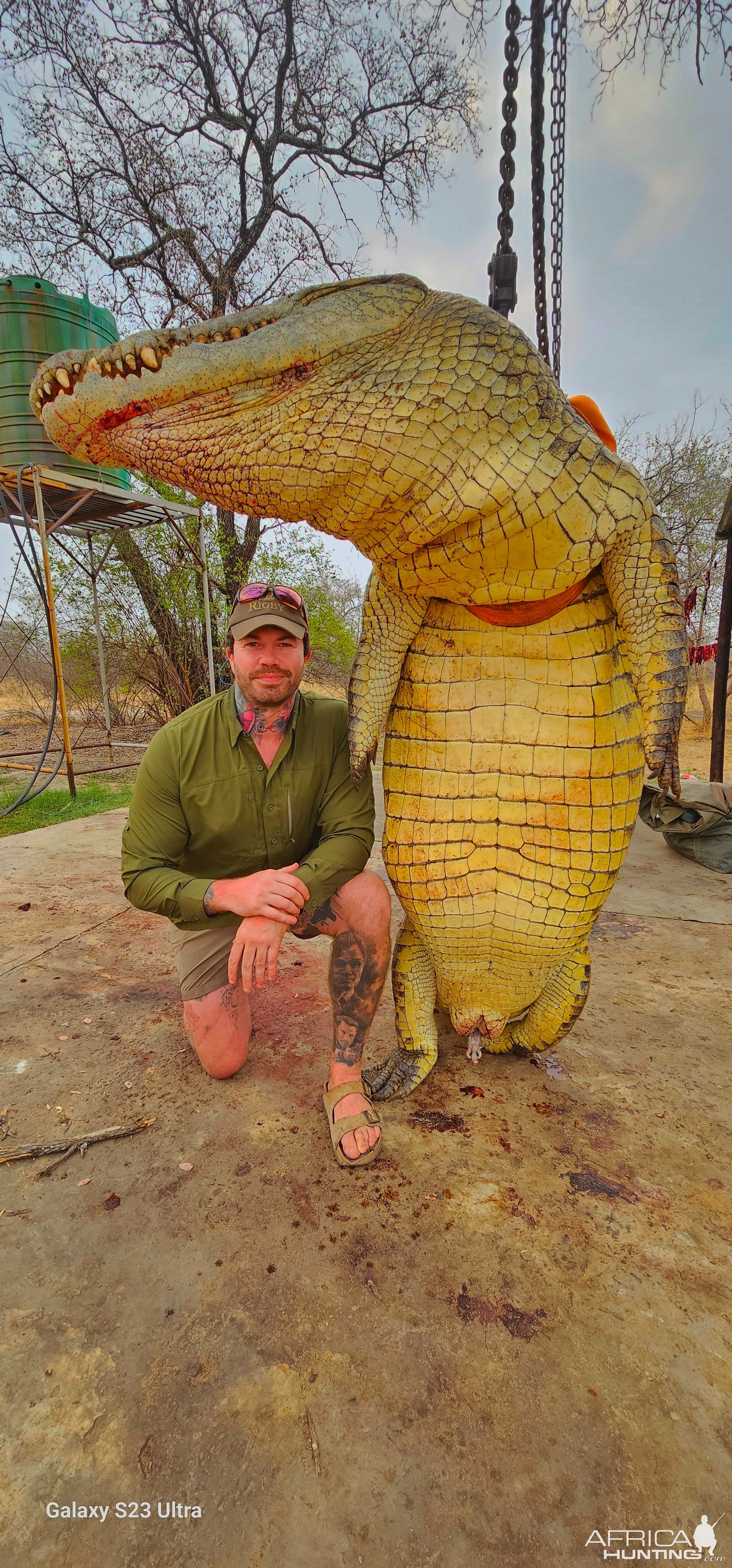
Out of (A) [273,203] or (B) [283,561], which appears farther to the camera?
(B) [283,561]

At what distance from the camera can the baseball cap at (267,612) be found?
181 cm

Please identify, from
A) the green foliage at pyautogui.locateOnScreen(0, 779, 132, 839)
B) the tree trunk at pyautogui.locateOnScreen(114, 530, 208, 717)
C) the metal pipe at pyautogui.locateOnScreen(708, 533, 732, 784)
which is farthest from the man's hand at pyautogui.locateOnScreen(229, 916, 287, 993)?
the tree trunk at pyautogui.locateOnScreen(114, 530, 208, 717)

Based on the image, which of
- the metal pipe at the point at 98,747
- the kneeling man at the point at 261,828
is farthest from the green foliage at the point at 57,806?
the kneeling man at the point at 261,828

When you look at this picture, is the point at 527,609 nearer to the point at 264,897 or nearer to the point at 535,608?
the point at 535,608

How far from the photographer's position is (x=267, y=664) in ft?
6.03

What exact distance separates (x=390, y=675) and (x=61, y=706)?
15.0 feet

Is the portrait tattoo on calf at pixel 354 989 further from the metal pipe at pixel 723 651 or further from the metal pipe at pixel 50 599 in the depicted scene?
the metal pipe at pixel 50 599

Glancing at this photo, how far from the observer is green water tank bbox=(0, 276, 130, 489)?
4770mm

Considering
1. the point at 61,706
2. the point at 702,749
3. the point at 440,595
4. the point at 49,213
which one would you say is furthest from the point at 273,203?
the point at 440,595

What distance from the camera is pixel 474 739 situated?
1517mm

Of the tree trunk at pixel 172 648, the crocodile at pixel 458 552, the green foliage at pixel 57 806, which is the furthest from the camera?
the tree trunk at pixel 172 648

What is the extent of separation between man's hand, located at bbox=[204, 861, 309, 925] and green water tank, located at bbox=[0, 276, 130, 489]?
4.27 m

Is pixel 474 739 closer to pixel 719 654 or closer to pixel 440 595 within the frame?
pixel 440 595

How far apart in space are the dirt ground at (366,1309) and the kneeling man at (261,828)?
0.67 feet
